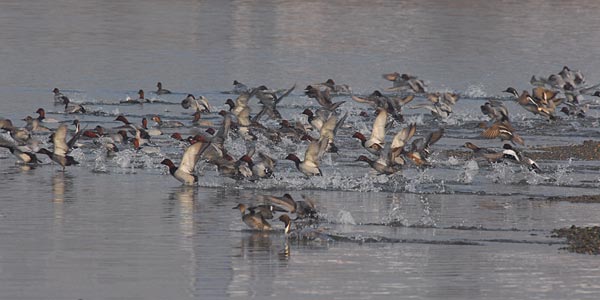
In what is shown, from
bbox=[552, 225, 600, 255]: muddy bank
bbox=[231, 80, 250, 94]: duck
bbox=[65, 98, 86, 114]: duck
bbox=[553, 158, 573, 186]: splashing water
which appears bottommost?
bbox=[552, 225, 600, 255]: muddy bank

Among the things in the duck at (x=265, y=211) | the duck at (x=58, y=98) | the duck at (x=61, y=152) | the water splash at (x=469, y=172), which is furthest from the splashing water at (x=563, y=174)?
the duck at (x=58, y=98)

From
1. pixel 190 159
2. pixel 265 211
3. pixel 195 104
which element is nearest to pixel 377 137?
pixel 190 159

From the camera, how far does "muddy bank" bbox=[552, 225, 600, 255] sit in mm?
16297

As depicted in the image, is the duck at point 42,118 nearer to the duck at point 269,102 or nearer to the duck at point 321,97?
the duck at point 269,102

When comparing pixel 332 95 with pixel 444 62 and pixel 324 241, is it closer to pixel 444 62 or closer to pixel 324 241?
pixel 444 62

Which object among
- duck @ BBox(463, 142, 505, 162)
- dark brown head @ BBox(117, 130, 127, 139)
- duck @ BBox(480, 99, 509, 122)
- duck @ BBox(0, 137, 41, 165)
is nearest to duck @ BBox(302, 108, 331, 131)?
duck @ BBox(480, 99, 509, 122)

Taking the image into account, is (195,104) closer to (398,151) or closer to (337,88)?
(337,88)

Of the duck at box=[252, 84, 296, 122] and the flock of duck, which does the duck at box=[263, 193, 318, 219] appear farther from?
the duck at box=[252, 84, 296, 122]

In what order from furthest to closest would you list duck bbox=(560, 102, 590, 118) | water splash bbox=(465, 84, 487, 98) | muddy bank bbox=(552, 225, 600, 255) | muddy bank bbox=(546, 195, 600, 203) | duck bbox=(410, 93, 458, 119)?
water splash bbox=(465, 84, 487, 98) < duck bbox=(560, 102, 590, 118) < duck bbox=(410, 93, 458, 119) < muddy bank bbox=(546, 195, 600, 203) < muddy bank bbox=(552, 225, 600, 255)

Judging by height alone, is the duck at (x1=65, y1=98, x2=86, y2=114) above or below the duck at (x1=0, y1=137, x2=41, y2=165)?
above

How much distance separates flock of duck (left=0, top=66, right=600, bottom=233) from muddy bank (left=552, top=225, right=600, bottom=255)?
2923 mm

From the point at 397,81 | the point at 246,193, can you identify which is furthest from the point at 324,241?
the point at 397,81

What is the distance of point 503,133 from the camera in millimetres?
26266

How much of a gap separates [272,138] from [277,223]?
8832 mm
